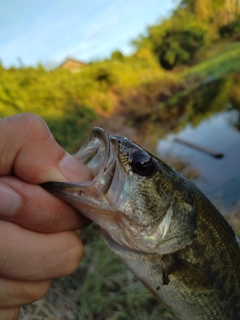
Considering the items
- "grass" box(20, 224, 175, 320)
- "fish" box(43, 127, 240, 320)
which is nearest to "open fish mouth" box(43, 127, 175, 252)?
"fish" box(43, 127, 240, 320)

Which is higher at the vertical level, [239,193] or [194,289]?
[194,289]

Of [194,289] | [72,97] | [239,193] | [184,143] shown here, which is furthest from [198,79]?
[194,289]

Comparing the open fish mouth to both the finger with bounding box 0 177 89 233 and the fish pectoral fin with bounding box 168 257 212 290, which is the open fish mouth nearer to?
the finger with bounding box 0 177 89 233

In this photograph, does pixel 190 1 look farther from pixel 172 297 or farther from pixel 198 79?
pixel 172 297

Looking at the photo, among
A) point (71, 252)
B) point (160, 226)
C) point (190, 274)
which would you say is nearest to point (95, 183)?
point (71, 252)

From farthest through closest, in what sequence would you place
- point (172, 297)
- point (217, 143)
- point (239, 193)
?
1. point (217, 143)
2. point (239, 193)
3. point (172, 297)

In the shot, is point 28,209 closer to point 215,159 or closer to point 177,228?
point 177,228
